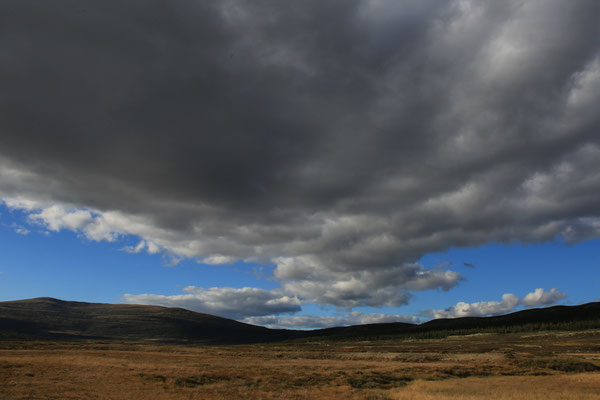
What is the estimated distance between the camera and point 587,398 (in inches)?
1150

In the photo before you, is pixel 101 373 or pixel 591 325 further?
pixel 591 325

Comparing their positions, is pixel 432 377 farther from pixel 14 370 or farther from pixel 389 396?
pixel 14 370

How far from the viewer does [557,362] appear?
53.5 m

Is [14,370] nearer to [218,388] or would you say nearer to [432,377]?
[218,388]

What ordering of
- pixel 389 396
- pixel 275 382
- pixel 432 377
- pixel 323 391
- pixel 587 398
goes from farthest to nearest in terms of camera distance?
pixel 432 377, pixel 275 382, pixel 323 391, pixel 389 396, pixel 587 398

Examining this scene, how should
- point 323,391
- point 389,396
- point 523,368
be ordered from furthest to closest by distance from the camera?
point 523,368, point 323,391, point 389,396

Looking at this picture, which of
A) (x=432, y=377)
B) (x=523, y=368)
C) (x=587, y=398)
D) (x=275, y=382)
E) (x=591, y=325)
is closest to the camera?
(x=587, y=398)

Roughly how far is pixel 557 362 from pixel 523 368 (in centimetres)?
668

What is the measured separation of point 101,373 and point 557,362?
62.1 meters

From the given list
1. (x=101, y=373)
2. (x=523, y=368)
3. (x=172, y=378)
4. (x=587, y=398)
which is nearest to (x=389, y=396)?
(x=587, y=398)

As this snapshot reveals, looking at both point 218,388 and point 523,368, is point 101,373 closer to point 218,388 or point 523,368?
point 218,388

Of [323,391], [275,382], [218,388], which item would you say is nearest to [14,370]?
[218,388]

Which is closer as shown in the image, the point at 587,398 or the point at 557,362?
the point at 587,398

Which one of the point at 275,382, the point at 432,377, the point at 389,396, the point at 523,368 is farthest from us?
the point at 523,368
